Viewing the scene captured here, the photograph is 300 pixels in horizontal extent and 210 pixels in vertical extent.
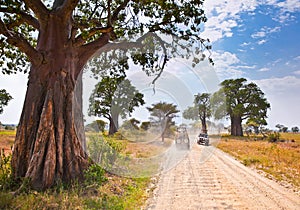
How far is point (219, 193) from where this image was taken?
763 centimetres

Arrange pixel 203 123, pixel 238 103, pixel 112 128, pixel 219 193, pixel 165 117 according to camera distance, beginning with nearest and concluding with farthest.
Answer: pixel 219 193, pixel 112 128, pixel 165 117, pixel 203 123, pixel 238 103

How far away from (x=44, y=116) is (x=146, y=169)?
597cm

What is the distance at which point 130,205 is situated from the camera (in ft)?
21.4

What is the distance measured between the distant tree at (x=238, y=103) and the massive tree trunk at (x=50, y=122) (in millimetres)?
39638

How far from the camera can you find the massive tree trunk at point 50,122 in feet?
23.4

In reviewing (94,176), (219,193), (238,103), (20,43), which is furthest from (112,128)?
(238,103)

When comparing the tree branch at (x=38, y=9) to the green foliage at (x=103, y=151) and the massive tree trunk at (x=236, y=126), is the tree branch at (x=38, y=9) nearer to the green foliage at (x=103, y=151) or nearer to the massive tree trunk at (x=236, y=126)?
the green foliage at (x=103, y=151)

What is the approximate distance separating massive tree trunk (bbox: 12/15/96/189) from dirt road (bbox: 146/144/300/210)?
8.92ft

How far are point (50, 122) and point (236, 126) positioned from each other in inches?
1851

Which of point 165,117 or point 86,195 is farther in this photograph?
point 165,117

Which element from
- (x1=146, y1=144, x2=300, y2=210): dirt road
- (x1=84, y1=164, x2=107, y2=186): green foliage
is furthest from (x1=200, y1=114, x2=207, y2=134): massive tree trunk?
(x1=84, y1=164, x2=107, y2=186): green foliage

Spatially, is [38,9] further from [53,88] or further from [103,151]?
[103,151]

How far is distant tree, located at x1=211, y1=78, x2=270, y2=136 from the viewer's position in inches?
1809

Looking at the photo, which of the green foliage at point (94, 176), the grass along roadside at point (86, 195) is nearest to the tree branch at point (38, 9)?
the grass along roadside at point (86, 195)
